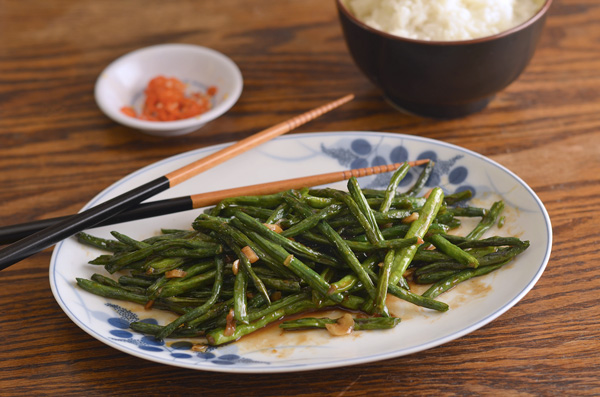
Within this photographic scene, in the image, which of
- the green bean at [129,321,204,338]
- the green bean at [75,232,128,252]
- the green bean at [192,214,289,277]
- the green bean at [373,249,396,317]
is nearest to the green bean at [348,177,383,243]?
the green bean at [373,249,396,317]

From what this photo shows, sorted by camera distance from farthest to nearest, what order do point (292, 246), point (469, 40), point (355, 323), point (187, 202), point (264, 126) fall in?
point (264, 126)
point (469, 40)
point (187, 202)
point (292, 246)
point (355, 323)

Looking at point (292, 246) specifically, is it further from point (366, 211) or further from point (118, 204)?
point (118, 204)

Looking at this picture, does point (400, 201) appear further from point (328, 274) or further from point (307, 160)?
point (307, 160)

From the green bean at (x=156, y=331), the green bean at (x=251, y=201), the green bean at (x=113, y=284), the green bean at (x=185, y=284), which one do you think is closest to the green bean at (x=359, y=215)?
the green bean at (x=251, y=201)

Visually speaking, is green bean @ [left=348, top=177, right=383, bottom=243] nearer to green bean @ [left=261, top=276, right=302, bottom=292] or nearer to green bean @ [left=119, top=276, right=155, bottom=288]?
green bean @ [left=261, top=276, right=302, bottom=292]

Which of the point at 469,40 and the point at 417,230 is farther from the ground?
the point at 469,40

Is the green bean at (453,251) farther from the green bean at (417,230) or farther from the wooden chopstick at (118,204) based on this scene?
the wooden chopstick at (118,204)

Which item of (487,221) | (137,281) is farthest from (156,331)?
(487,221)
